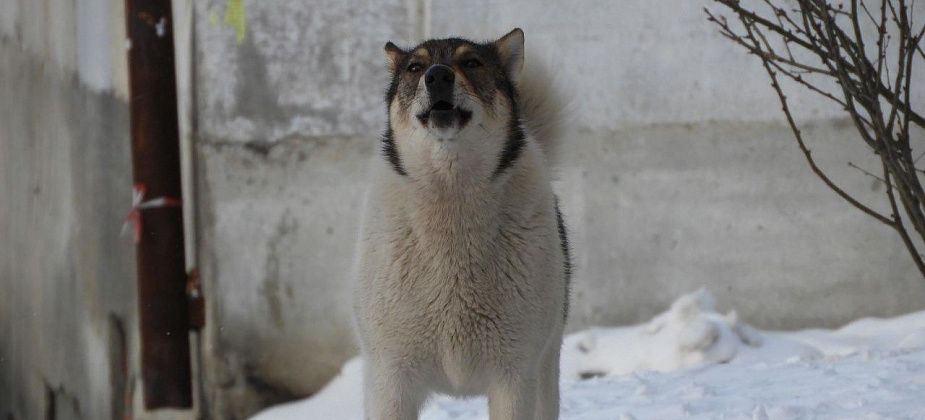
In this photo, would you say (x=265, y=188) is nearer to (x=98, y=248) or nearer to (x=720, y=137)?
(x=98, y=248)

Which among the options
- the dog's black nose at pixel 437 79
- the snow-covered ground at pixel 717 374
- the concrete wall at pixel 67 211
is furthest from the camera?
the concrete wall at pixel 67 211

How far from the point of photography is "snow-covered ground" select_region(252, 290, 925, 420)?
4758mm

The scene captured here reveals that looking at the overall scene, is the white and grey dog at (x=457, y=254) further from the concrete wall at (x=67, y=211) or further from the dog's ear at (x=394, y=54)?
the concrete wall at (x=67, y=211)

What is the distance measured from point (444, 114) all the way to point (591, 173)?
3.22 metres

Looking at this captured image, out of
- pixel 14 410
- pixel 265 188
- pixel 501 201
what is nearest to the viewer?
pixel 501 201

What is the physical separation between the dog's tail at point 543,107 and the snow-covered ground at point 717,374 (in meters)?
1.15

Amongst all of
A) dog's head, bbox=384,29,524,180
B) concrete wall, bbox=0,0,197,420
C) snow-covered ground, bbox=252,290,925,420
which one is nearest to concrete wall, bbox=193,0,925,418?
snow-covered ground, bbox=252,290,925,420

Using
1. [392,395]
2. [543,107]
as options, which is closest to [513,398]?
[392,395]

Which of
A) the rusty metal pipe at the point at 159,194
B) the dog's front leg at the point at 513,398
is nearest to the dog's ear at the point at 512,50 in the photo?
the dog's front leg at the point at 513,398

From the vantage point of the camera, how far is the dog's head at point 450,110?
3.27 meters

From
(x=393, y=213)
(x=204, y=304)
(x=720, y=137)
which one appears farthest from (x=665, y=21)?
(x=393, y=213)

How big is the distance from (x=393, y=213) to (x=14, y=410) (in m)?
6.83

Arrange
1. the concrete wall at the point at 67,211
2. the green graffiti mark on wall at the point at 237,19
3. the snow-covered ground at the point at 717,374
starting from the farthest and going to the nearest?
the concrete wall at the point at 67,211
the green graffiti mark on wall at the point at 237,19
the snow-covered ground at the point at 717,374

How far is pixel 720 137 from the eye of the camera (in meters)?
6.34
